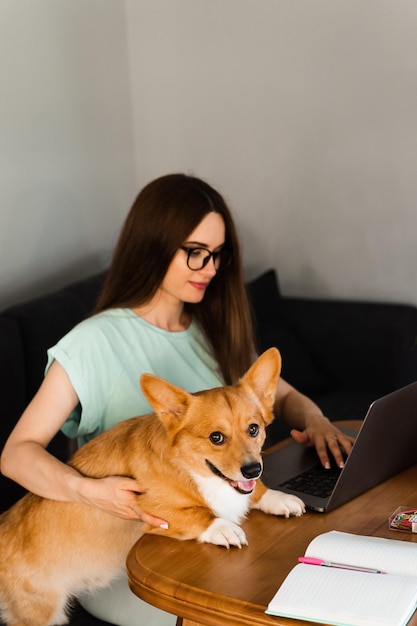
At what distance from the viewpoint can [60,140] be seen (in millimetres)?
3188

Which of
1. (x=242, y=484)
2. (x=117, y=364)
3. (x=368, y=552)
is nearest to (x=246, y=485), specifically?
(x=242, y=484)

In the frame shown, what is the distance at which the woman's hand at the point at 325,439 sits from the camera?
1.73 meters

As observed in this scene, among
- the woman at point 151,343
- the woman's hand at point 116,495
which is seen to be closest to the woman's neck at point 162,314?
the woman at point 151,343

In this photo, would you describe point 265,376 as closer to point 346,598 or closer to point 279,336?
point 346,598

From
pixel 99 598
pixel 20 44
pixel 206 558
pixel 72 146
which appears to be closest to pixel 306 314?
pixel 72 146

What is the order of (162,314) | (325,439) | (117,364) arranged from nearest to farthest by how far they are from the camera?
(325,439) → (117,364) → (162,314)

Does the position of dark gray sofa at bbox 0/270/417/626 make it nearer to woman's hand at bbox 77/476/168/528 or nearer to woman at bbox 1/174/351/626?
woman at bbox 1/174/351/626

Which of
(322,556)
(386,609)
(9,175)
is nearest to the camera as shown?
(386,609)

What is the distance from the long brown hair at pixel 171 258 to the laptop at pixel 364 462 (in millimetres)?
406

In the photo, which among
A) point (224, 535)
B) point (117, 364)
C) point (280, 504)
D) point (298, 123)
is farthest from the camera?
→ point (298, 123)

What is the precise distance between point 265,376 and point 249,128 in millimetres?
2353

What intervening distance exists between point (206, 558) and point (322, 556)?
0.19m

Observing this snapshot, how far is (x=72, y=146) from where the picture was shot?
3279 mm

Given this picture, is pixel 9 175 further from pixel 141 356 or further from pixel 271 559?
pixel 271 559
